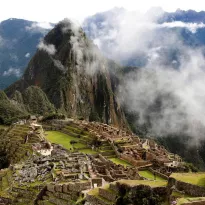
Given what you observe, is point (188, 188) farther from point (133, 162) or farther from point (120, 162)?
point (133, 162)

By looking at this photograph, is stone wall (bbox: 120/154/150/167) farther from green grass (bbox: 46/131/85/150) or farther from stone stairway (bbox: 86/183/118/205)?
stone stairway (bbox: 86/183/118/205)

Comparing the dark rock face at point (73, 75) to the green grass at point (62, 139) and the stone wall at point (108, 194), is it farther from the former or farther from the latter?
the stone wall at point (108, 194)

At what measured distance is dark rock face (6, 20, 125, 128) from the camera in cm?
15900

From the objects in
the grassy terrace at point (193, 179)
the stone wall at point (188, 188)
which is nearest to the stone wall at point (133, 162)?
the grassy terrace at point (193, 179)

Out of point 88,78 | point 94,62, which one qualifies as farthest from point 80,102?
point 94,62

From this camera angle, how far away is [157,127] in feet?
598

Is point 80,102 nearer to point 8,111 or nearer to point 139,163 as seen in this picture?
point 8,111

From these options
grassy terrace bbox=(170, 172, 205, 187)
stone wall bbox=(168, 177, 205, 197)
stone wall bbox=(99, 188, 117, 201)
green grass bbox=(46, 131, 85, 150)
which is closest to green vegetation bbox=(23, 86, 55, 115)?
green grass bbox=(46, 131, 85, 150)

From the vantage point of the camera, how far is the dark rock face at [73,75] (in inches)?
6260

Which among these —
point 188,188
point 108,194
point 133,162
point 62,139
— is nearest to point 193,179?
point 188,188

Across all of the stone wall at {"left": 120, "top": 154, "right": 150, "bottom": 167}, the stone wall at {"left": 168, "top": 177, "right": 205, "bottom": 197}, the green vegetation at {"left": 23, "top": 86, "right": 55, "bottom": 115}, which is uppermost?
the stone wall at {"left": 168, "top": 177, "right": 205, "bottom": 197}

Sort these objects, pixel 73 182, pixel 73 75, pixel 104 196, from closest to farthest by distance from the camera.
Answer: pixel 104 196 → pixel 73 182 → pixel 73 75

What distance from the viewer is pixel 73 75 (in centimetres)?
16525

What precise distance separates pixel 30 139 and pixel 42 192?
28920mm
